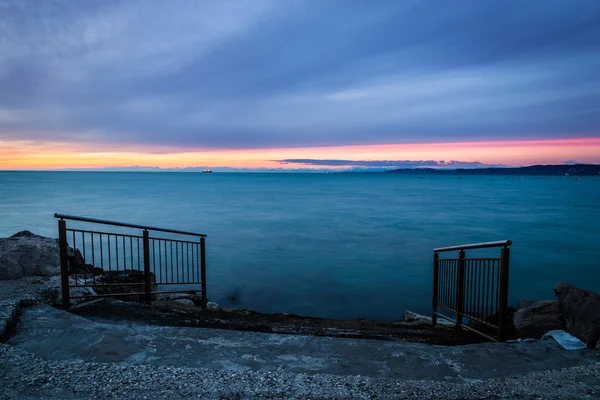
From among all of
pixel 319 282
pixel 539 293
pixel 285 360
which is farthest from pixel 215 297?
pixel 539 293

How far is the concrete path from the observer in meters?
4.17

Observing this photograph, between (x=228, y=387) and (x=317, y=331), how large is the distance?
2911 mm

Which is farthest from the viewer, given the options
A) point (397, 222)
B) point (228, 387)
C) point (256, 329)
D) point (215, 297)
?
point (397, 222)

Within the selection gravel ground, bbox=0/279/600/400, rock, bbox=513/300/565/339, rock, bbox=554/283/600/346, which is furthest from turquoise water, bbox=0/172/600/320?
gravel ground, bbox=0/279/600/400

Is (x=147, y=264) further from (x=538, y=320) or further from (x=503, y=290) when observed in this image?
(x=538, y=320)

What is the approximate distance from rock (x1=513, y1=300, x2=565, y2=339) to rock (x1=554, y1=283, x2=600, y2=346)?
37 cm

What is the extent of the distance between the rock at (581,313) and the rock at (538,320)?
14.5 inches

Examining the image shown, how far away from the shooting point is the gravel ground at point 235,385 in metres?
3.58

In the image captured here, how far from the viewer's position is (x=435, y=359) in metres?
4.43

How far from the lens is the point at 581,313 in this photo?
5035mm

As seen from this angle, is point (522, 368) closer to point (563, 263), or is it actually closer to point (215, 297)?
point (215, 297)

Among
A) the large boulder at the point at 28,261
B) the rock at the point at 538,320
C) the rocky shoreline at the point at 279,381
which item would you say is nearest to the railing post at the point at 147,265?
the rocky shoreline at the point at 279,381

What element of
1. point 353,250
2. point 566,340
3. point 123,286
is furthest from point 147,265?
point 353,250

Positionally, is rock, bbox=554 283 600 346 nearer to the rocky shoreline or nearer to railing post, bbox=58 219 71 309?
the rocky shoreline
